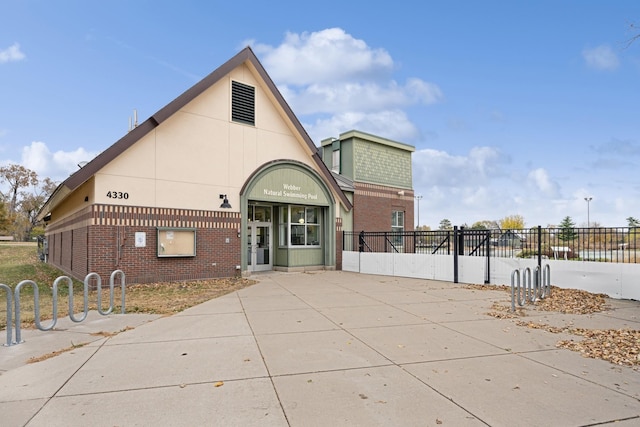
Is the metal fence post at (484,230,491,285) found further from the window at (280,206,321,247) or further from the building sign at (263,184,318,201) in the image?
the window at (280,206,321,247)

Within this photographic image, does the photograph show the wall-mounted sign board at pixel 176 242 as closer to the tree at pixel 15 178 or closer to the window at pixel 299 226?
the window at pixel 299 226

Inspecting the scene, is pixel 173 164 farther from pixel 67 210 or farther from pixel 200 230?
pixel 67 210

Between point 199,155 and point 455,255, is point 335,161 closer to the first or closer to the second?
point 199,155

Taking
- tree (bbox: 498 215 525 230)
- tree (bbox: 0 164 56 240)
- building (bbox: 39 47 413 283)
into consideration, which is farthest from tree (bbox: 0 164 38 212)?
tree (bbox: 498 215 525 230)

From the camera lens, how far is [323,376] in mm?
4922

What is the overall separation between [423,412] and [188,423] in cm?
226

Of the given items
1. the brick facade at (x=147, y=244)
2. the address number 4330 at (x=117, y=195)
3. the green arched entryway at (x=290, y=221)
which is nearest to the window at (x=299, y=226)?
the green arched entryway at (x=290, y=221)

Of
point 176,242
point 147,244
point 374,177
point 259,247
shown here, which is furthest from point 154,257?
point 374,177

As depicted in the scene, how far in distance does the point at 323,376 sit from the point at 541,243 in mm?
10775

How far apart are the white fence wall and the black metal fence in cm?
34

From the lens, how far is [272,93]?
662 inches

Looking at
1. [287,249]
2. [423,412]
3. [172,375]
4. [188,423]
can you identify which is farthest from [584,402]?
[287,249]

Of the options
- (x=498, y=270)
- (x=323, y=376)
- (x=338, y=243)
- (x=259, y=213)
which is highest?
Result: (x=259, y=213)

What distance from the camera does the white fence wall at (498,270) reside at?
36.6 feet
